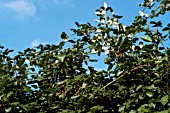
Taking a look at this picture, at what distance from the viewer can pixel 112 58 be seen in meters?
3.43

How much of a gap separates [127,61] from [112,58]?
1.02 ft

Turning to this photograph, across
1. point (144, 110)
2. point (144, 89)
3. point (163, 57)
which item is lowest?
point (144, 110)

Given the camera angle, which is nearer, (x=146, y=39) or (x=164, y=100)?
(x=164, y=100)

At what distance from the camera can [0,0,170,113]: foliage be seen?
9.75 feet

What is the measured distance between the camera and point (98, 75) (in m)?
3.28

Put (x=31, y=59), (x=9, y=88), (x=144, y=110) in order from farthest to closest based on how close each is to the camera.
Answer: (x=31, y=59) → (x=9, y=88) → (x=144, y=110)

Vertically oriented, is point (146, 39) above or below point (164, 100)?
above

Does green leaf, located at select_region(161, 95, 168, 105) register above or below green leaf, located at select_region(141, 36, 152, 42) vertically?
below

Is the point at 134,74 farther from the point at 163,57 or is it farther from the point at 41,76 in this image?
the point at 41,76

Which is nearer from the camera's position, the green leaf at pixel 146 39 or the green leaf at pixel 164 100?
the green leaf at pixel 164 100

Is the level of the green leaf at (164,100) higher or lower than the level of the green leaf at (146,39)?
lower

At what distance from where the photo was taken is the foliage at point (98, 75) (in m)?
2.97

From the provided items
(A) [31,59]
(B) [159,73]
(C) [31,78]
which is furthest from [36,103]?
(B) [159,73]

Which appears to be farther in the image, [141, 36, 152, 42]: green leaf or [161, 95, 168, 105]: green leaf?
[141, 36, 152, 42]: green leaf
